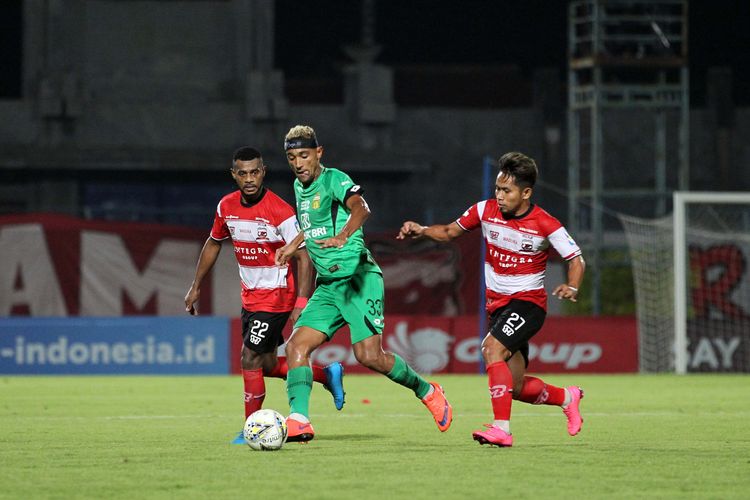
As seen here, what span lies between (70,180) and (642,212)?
41.5 feet

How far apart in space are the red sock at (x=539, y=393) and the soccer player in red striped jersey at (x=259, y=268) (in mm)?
1506

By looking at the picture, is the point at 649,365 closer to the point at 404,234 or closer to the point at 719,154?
the point at 404,234

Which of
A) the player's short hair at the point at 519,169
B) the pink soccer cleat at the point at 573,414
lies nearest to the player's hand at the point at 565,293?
the player's short hair at the point at 519,169

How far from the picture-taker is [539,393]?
9.73 meters

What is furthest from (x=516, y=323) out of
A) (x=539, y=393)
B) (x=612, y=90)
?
(x=612, y=90)

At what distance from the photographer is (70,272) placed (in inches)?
835

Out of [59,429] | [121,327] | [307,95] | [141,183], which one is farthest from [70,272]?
[307,95]

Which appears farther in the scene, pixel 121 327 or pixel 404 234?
pixel 121 327

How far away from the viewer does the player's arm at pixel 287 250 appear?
9172 millimetres

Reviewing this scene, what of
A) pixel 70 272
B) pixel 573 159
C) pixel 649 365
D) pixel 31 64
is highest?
pixel 31 64

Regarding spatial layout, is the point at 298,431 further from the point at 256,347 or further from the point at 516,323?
the point at 516,323

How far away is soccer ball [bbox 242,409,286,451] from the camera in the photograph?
29.2 feet

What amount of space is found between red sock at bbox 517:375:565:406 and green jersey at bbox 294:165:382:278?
1.31 metres

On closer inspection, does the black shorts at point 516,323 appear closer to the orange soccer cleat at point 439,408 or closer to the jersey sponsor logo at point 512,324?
the jersey sponsor logo at point 512,324
